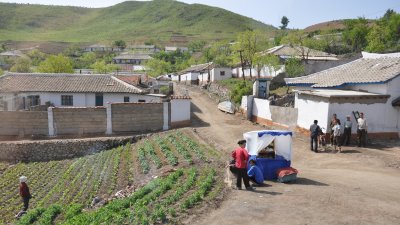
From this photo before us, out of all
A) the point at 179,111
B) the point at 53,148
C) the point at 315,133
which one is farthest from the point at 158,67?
the point at 315,133

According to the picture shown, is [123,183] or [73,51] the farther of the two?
[73,51]

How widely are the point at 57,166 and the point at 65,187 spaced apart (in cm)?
535

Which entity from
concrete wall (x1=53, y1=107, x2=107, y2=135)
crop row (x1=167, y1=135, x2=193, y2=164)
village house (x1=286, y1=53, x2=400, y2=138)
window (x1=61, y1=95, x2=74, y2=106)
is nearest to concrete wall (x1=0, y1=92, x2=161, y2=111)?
window (x1=61, y1=95, x2=74, y2=106)

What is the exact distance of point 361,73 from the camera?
79.7 ft

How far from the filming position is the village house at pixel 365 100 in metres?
20.8

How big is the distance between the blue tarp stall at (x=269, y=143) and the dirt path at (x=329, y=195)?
58 cm

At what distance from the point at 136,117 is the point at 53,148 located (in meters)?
6.28

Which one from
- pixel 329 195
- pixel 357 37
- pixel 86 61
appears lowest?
pixel 329 195

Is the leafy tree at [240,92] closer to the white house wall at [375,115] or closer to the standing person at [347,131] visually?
the white house wall at [375,115]

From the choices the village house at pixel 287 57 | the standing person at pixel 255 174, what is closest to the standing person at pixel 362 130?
the standing person at pixel 255 174

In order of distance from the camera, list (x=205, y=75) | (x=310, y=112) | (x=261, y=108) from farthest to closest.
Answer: (x=205, y=75), (x=261, y=108), (x=310, y=112)

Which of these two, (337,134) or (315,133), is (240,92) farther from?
(337,134)

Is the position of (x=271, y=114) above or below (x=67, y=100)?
below

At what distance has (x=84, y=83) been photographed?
3719cm
